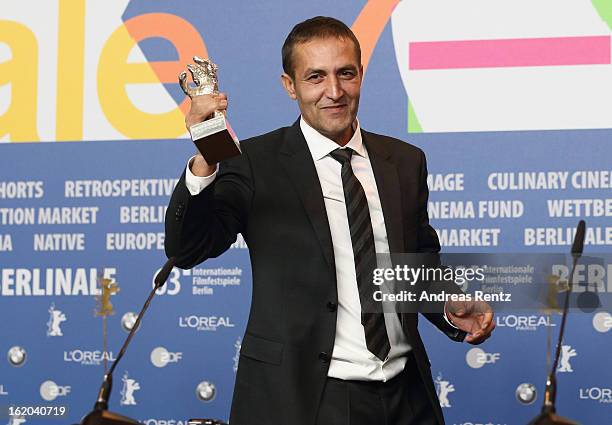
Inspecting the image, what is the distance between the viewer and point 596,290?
2844mm

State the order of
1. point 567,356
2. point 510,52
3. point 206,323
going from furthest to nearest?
point 206,323 → point 510,52 → point 567,356

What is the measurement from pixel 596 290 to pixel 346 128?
35.3 inches

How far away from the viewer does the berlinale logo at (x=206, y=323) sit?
4336 mm

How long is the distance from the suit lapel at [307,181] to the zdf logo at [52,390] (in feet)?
7.39

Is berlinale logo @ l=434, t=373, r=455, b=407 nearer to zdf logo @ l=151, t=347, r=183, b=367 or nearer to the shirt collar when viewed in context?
zdf logo @ l=151, t=347, r=183, b=367

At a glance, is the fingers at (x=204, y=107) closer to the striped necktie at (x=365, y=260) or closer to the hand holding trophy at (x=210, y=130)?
the hand holding trophy at (x=210, y=130)

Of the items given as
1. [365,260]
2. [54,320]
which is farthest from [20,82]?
[365,260]

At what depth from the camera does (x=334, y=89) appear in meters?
2.67

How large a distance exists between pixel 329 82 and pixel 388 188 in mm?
346

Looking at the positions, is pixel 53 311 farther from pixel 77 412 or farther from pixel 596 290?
pixel 596 290

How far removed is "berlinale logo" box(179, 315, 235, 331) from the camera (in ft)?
14.2

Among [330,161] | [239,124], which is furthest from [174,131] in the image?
[330,161]

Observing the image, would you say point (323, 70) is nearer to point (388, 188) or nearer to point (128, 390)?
point (388, 188)

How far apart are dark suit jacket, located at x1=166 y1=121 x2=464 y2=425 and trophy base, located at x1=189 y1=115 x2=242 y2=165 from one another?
6.8 inches
